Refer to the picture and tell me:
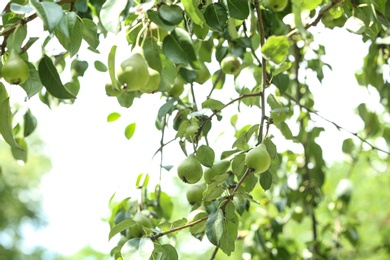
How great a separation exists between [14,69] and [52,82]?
0.09 metres

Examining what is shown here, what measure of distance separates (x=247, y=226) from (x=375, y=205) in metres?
2.83

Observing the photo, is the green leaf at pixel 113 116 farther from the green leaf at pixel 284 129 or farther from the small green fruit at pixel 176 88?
the green leaf at pixel 284 129

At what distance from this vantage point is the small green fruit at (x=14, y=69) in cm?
70

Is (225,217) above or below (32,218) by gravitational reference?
above

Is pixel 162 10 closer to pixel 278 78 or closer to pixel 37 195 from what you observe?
pixel 278 78

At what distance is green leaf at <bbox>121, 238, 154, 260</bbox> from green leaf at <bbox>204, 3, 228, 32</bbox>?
0.27 m

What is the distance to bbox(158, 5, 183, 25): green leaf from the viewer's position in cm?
70

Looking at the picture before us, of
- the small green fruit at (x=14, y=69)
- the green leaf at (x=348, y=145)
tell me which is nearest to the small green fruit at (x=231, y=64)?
the small green fruit at (x=14, y=69)

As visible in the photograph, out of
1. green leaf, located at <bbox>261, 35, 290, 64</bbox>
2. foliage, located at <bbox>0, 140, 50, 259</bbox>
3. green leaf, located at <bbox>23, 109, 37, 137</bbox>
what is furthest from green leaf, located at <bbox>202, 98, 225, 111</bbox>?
foliage, located at <bbox>0, 140, 50, 259</bbox>

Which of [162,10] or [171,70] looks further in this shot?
[171,70]

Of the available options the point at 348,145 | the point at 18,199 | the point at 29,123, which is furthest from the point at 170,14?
the point at 18,199

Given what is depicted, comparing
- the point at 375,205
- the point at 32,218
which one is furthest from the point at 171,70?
the point at 32,218

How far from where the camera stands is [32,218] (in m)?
10.5

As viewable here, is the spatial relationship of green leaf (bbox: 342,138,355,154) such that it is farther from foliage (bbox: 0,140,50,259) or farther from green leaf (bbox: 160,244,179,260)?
foliage (bbox: 0,140,50,259)
